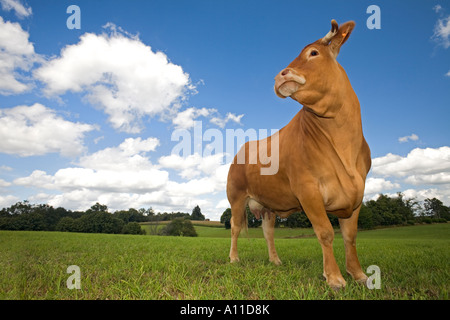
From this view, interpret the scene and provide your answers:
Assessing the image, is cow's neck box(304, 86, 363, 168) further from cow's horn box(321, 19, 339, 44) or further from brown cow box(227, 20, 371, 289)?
cow's horn box(321, 19, 339, 44)

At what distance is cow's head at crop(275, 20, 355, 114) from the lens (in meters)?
Answer: 3.02

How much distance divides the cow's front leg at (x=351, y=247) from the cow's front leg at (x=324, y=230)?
0.48 meters

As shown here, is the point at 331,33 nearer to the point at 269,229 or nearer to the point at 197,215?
the point at 269,229

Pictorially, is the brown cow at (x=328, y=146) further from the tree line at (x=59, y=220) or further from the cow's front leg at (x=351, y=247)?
the tree line at (x=59, y=220)

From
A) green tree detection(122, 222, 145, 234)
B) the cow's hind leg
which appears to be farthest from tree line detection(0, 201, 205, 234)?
→ the cow's hind leg

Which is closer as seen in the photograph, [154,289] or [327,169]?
[154,289]

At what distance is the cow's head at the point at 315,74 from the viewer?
302 centimetres

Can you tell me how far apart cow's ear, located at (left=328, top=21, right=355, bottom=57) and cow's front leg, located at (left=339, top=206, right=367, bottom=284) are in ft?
6.93

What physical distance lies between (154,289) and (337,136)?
2.82 meters

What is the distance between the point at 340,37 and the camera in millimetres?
3264

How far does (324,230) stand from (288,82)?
1.81 meters
